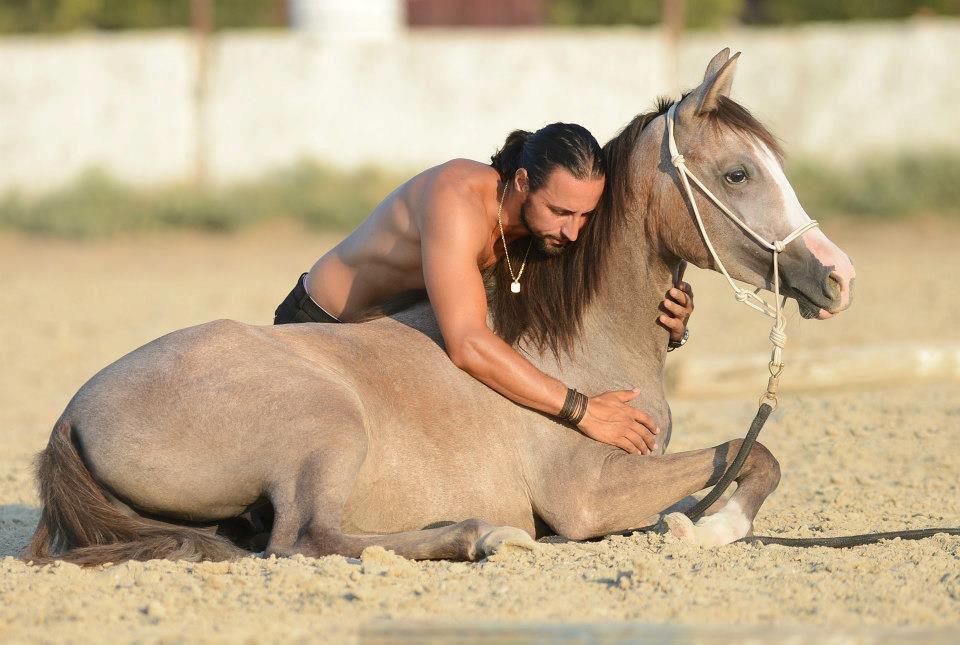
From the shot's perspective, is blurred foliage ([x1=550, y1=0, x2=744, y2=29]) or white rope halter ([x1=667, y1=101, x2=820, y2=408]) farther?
blurred foliage ([x1=550, y1=0, x2=744, y2=29])

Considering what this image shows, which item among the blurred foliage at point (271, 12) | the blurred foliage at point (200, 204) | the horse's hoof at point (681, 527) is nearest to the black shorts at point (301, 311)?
the horse's hoof at point (681, 527)

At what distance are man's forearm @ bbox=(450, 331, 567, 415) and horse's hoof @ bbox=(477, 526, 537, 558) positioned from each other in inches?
21.3

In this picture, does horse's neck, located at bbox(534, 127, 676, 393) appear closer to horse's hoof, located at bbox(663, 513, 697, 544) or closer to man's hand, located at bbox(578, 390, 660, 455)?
man's hand, located at bbox(578, 390, 660, 455)

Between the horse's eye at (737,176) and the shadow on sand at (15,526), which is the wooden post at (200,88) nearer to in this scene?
the shadow on sand at (15,526)

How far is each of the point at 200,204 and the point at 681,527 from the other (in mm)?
11478

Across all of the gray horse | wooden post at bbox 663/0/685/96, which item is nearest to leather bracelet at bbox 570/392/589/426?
the gray horse

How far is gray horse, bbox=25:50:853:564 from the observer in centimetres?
402

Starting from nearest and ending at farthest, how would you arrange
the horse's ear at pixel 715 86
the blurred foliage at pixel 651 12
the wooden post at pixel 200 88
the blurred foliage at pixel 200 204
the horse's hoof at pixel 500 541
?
the horse's hoof at pixel 500 541 < the horse's ear at pixel 715 86 < the blurred foliage at pixel 200 204 < the wooden post at pixel 200 88 < the blurred foliage at pixel 651 12

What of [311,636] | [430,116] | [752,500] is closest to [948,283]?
[430,116]

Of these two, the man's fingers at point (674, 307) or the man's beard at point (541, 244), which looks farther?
the man's fingers at point (674, 307)

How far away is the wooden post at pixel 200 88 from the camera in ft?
48.8

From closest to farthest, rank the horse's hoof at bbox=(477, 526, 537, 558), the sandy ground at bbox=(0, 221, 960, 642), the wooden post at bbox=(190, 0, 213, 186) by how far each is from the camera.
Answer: the sandy ground at bbox=(0, 221, 960, 642), the horse's hoof at bbox=(477, 526, 537, 558), the wooden post at bbox=(190, 0, 213, 186)

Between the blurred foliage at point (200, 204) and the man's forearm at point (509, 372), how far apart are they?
10332 mm

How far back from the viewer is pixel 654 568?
366 centimetres
